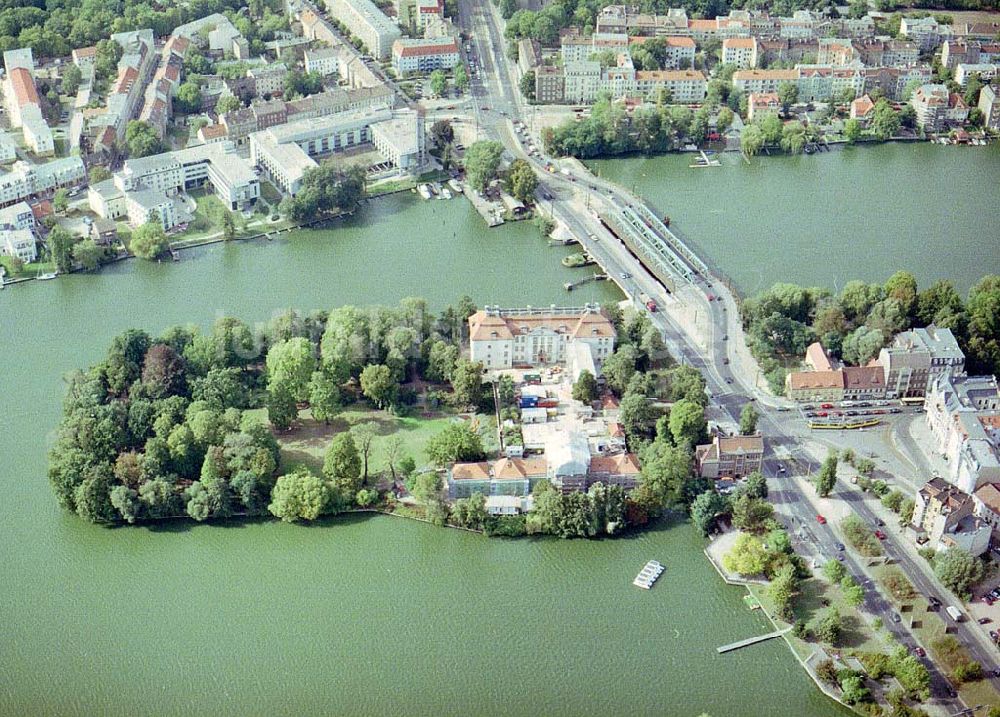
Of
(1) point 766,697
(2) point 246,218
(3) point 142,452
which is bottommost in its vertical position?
(1) point 766,697

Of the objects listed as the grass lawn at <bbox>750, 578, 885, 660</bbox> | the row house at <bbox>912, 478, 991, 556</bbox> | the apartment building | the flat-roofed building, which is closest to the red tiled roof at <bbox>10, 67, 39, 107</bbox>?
the apartment building

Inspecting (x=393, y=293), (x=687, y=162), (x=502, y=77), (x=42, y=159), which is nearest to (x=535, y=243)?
(x=393, y=293)

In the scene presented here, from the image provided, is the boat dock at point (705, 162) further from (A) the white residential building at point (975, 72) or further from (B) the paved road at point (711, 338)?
(A) the white residential building at point (975, 72)

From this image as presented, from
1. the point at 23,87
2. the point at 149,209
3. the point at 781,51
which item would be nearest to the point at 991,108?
the point at 781,51

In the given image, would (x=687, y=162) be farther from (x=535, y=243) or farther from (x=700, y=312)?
(x=700, y=312)

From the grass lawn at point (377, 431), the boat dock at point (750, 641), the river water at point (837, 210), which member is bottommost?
the boat dock at point (750, 641)

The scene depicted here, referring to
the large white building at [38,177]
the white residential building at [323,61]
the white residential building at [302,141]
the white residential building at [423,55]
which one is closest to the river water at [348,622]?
the large white building at [38,177]
